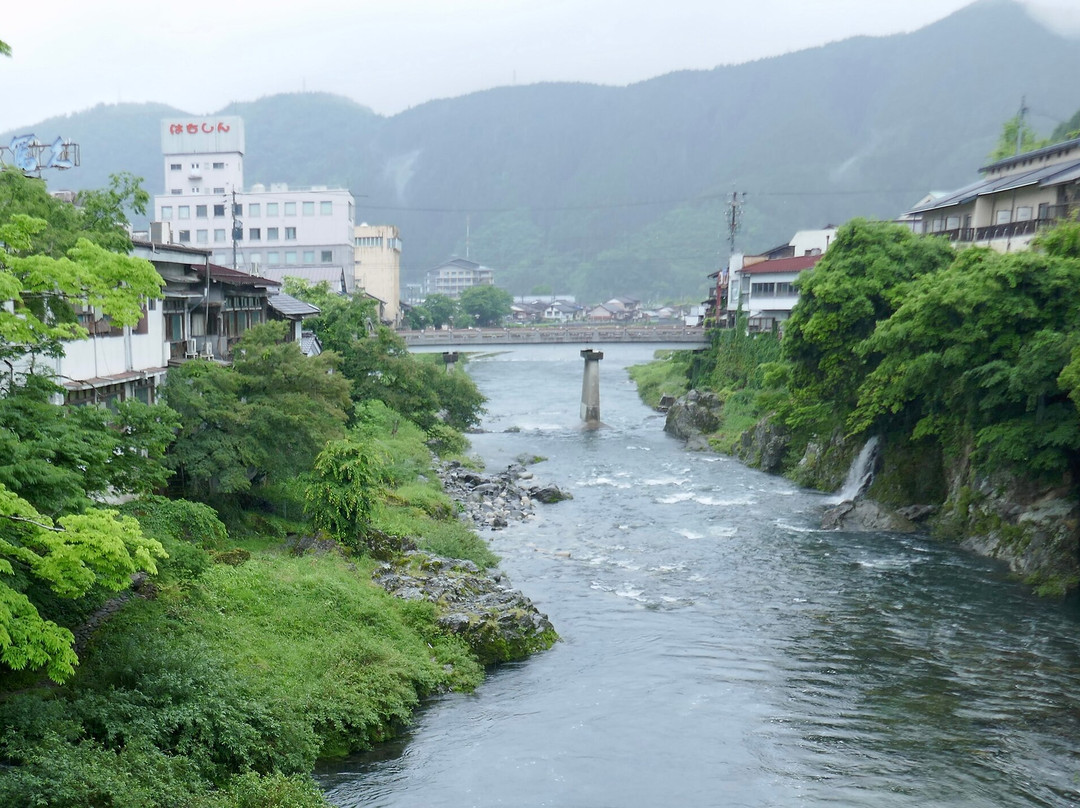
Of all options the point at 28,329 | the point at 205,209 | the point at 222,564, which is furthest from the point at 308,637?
the point at 205,209

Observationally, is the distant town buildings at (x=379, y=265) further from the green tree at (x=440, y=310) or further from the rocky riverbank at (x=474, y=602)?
the rocky riverbank at (x=474, y=602)

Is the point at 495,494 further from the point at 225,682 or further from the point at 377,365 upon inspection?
the point at 225,682

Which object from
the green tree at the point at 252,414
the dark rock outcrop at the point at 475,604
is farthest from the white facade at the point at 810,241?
the dark rock outcrop at the point at 475,604

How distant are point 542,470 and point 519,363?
2734 inches

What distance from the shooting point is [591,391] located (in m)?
70.8

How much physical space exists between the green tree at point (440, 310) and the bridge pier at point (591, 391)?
58.9m

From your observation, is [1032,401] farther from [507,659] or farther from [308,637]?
[308,637]

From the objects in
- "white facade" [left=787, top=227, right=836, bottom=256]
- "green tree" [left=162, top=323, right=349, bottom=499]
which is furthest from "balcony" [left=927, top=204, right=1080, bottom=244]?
"white facade" [left=787, top=227, right=836, bottom=256]

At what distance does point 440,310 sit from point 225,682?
378 ft

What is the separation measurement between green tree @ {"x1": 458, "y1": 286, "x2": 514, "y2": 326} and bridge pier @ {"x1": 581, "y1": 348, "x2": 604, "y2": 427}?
7054 centimetres

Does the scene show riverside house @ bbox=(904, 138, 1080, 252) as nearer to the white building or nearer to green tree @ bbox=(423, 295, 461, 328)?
the white building

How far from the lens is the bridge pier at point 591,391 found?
7012cm

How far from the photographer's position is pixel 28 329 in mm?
13211

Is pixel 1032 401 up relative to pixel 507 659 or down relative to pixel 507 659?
up
